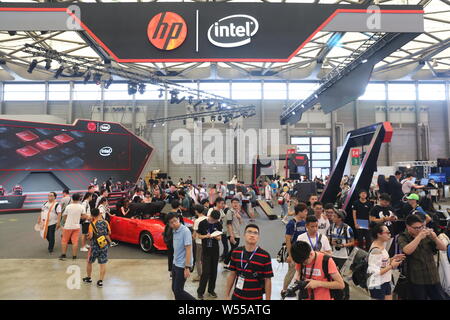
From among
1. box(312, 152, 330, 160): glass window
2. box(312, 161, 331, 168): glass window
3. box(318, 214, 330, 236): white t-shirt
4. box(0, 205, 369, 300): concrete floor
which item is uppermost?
box(312, 152, 330, 160): glass window

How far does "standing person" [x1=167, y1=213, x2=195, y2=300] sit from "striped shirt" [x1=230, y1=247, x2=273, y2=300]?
1.14m

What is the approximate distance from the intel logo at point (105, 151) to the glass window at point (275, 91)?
48.7ft

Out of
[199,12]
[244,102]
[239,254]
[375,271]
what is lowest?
[375,271]

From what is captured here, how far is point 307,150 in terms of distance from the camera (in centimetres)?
2759

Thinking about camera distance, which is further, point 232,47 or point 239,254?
point 232,47

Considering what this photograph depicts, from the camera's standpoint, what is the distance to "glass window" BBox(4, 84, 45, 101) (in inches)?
1074

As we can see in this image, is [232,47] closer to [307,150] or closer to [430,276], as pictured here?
[430,276]

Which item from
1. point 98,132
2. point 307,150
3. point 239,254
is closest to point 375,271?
point 239,254

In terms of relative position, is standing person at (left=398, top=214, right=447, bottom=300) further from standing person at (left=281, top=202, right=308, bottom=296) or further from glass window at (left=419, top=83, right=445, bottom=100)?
glass window at (left=419, top=83, right=445, bottom=100)

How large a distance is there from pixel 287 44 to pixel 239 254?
2.50 m

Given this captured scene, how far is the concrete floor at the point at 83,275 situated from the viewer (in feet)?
15.6

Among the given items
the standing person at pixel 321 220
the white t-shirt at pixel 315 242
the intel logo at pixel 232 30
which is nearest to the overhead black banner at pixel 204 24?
the intel logo at pixel 232 30

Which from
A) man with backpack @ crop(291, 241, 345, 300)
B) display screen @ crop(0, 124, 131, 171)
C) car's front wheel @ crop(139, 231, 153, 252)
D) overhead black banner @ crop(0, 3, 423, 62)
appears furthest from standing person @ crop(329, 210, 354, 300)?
display screen @ crop(0, 124, 131, 171)

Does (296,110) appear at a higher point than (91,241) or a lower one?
higher
